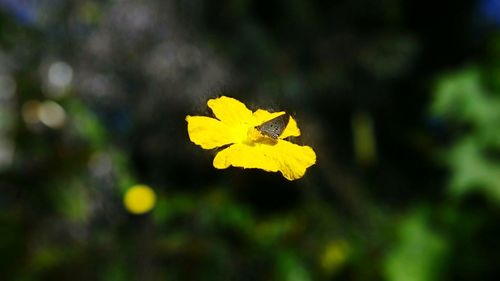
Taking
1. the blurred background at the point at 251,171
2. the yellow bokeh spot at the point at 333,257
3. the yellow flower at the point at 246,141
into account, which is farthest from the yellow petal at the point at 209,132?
the yellow bokeh spot at the point at 333,257

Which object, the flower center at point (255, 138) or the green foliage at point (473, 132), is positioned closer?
the flower center at point (255, 138)

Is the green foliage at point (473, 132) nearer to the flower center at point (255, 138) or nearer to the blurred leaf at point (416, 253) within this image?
the blurred leaf at point (416, 253)

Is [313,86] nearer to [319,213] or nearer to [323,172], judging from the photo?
[323,172]

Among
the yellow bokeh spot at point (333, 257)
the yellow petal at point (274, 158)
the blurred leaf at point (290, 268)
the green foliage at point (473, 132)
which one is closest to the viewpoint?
the yellow petal at point (274, 158)

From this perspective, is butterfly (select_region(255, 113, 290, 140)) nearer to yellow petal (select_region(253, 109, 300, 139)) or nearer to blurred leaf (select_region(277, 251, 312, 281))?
yellow petal (select_region(253, 109, 300, 139))

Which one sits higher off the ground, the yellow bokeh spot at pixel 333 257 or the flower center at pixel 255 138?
the yellow bokeh spot at pixel 333 257

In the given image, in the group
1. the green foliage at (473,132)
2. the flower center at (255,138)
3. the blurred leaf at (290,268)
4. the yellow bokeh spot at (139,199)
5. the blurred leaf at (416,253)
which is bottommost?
the flower center at (255,138)

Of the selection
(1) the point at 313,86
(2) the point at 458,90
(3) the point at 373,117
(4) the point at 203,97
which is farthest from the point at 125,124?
(4) the point at 203,97

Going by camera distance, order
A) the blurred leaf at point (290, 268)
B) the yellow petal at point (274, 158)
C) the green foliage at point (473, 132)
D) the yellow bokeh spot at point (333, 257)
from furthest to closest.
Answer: the green foliage at point (473, 132)
the yellow bokeh spot at point (333, 257)
the blurred leaf at point (290, 268)
the yellow petal at point (274, 158)

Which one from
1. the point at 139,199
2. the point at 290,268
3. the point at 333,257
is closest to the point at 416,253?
the point at 333,257
